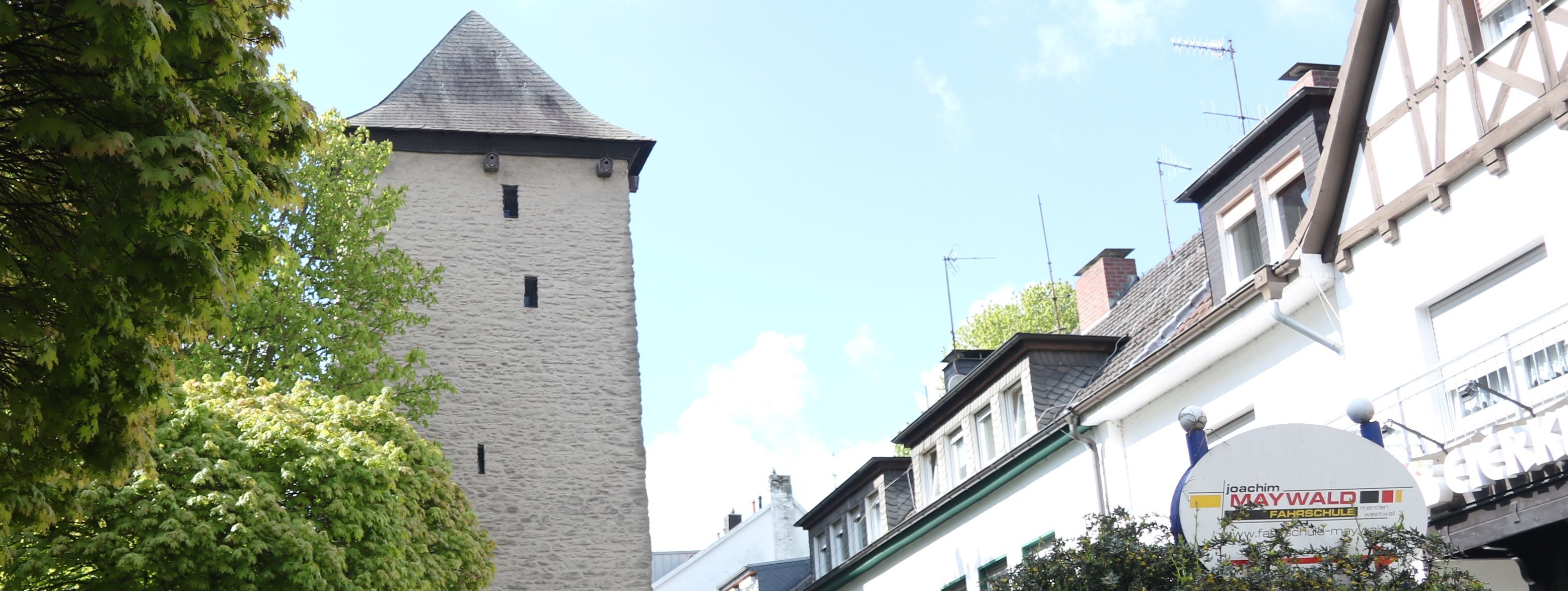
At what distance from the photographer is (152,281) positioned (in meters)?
6.88

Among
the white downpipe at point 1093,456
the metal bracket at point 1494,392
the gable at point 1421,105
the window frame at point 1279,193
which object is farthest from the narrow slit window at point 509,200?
the metal bracket at point 1494,392

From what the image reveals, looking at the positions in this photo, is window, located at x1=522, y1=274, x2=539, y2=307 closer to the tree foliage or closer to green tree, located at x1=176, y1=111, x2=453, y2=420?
green tree, located at x1=176, y1=111, x2=453, y2=420

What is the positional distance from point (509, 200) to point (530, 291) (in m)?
2.14

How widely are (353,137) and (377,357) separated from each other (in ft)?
15.6

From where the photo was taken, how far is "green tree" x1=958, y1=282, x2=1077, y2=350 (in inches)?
1720

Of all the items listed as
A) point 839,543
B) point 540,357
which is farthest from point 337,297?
point 839,543

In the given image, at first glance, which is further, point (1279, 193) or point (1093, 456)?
point (1093, 456)

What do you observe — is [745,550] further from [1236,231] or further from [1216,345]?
[1216,345]

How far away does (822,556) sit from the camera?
103ft

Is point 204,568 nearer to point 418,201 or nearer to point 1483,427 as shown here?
point 1483,427

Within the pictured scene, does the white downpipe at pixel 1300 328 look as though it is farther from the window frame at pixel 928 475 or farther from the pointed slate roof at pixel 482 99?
the pointed slate roof at pixel 482 99

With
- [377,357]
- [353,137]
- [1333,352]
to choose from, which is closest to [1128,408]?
[1333,352]

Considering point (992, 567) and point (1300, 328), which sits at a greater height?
point (1300, 328)

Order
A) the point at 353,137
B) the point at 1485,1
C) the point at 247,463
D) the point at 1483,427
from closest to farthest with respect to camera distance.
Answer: the point at 1483,427 < the point at 1485,1 < the point at 247,463 < the point at 353,137
